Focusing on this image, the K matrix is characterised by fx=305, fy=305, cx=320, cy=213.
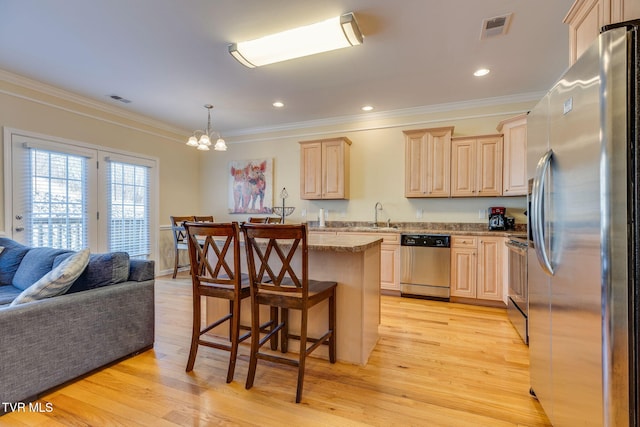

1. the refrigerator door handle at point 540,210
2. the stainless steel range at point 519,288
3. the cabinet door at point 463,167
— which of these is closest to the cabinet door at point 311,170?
the cabinet door at point 463,167

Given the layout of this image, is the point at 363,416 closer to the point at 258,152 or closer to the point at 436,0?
the point at 436,0

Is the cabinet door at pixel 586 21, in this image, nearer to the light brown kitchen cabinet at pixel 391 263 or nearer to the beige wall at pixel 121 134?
the light brown kitchen cabinet at pixel 391 263

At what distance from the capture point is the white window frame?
3.38 m

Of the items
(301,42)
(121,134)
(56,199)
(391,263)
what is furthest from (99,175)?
(391,263)

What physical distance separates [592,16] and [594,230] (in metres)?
1.24

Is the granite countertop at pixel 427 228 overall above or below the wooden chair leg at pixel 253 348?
above

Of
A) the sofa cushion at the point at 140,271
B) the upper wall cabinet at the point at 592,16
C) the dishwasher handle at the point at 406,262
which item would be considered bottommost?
the dishwasher handle at the point at 406,262

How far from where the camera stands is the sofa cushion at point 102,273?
2199mm

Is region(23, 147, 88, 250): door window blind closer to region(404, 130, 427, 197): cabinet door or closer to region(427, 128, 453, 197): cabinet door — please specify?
region(404, 130, 427, 197): cabinet door

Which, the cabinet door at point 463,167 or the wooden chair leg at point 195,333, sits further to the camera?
the cabinet door at point 463,167

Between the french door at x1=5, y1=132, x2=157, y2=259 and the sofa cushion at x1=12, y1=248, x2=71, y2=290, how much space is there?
49.2 inches

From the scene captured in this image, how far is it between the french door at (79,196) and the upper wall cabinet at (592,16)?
5169 mm

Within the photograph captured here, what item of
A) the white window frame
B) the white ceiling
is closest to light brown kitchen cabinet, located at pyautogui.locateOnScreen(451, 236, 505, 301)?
the white ceiling

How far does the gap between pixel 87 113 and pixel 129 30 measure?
220 centimetres
